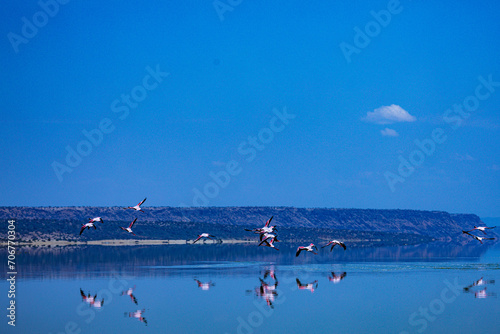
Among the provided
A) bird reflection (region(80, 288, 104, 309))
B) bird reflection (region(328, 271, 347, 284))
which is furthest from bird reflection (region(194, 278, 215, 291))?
bird reflection (region(328, 271, 347, 284))

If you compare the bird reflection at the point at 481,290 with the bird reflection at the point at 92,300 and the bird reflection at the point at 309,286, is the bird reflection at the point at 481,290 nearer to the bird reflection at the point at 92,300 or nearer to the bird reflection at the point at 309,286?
the bird reflection at the point at 309,286

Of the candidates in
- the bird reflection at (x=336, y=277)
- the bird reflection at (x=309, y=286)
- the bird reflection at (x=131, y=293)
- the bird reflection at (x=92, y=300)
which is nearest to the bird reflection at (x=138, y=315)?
the bird reflection at (x=92, y=300)

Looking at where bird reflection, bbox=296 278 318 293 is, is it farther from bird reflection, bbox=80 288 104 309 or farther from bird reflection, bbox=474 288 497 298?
bird reflection, bbox=80 288 104 309

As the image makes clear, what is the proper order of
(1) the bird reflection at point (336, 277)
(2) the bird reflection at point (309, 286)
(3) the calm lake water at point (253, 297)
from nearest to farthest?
(3) the calm lake water at point (253, 297)
(2) the bird reflection at point (309, 286)
(1) the bird reflection at point (336, 277)

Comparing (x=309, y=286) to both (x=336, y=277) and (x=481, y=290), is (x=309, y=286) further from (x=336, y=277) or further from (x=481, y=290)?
(x=481, y=290)

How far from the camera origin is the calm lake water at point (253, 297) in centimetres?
3072

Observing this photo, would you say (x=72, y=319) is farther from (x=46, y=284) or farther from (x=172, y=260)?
(x=172, y=260)

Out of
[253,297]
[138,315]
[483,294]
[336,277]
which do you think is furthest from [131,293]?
[483,294]

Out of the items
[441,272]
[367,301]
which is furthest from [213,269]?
[367,301]

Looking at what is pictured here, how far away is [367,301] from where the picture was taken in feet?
122

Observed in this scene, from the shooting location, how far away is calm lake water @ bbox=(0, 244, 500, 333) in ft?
101

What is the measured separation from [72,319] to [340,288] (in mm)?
15889

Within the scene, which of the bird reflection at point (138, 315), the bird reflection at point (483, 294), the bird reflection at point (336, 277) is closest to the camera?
the bird reflection at point (138, 315)

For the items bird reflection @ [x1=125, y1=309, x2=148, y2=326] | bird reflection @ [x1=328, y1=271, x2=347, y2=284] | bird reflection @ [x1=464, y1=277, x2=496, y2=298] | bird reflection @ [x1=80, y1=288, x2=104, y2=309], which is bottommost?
bird reflection @ [x1=125, y1=309, x2=148, y2=326]
